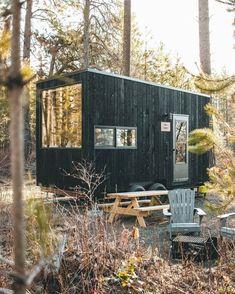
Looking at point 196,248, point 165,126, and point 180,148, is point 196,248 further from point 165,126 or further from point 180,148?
point 180,148

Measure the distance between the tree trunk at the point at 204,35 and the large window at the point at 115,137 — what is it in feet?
17.1

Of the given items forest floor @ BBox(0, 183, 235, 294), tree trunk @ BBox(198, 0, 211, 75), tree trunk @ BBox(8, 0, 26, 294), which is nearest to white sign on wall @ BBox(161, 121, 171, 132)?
tree trunk @ BBox(198, 0, 211, 75)

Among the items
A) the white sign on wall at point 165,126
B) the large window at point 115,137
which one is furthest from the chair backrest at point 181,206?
the white sign on wall at point 165,126

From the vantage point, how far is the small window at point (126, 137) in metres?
8.57

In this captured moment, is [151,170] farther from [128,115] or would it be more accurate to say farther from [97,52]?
[97,52]

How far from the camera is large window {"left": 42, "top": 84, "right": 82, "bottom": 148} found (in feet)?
27.0

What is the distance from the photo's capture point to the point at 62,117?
28.3ft

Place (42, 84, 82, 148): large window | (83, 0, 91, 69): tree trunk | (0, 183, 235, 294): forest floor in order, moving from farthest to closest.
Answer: (83, 0, 91, 69): tree trunk, (42, 84, 82, 148): large window, (0, 183, 235, 294): forest floor

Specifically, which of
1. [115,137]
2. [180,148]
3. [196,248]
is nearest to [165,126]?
[180,148]

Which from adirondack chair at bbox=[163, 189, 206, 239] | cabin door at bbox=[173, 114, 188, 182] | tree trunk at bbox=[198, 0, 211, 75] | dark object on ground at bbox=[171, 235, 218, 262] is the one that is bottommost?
dark object on ground at bbox=[171, 235, 218, 262]

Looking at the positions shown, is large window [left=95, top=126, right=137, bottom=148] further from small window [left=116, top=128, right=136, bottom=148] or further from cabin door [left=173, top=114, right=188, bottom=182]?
cabin door [left=173, top=114, right=188, bottom=182]

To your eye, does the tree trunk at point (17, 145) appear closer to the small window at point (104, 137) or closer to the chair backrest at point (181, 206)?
the chair backrest at point (181, 206)

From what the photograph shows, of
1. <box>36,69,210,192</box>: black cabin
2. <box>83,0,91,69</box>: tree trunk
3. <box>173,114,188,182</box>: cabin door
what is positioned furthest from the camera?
<box>83,0,91,69</box>: tree trunk

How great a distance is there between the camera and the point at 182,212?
6.31m
